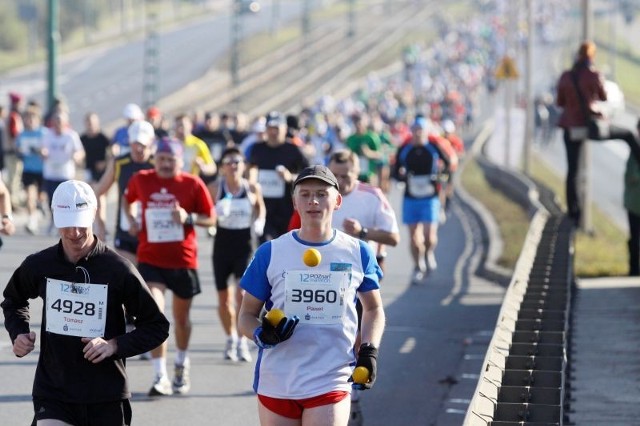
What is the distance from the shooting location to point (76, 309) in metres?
7.64

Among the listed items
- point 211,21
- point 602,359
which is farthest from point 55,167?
point 211,21

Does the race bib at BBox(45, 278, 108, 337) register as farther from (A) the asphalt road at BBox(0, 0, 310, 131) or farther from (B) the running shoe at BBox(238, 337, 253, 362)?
(A) the asphalt road at BBox(0, 0, 310, 131)

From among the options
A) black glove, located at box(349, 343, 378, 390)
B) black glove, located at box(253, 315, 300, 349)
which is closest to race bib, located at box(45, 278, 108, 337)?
black glove, located at box(253, 315, 300, 349)

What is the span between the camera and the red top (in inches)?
493

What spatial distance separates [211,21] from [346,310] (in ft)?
393

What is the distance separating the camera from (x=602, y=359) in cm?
1438

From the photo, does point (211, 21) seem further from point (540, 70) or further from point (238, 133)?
point (238, 133)

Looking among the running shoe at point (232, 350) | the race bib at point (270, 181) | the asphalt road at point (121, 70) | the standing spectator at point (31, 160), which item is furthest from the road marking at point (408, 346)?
the asphalt road at point (121, 70)

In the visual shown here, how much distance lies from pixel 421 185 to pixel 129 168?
283 inches

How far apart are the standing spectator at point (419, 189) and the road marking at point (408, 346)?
4.87 meters

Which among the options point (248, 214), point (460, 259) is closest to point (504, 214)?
point (460, 259)

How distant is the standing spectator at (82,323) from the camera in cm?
764

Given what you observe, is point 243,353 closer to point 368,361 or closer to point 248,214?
point 248,214

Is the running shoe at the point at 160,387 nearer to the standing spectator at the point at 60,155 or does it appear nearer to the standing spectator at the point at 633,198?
the standing spectator at the point at 633,198
